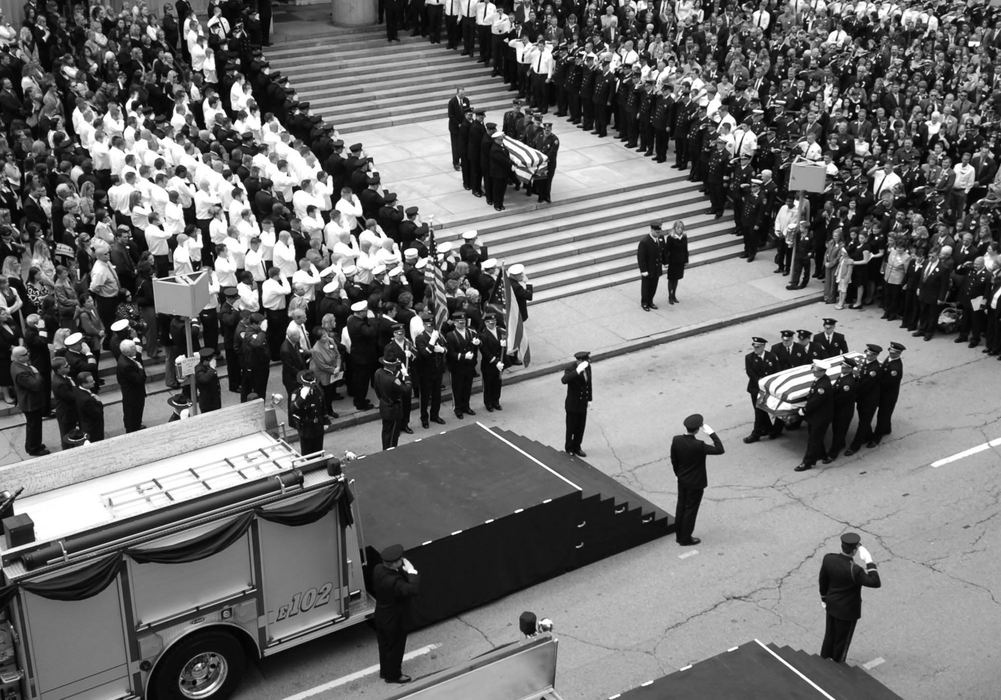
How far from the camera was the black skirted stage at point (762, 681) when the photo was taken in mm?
11734

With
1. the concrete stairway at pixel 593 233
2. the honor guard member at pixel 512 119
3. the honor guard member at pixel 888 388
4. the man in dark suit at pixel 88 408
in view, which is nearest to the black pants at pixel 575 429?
the honor guard member at pixel 888 388

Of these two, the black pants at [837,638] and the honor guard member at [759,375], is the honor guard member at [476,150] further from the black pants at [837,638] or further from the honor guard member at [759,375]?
the black pants at [837,638]

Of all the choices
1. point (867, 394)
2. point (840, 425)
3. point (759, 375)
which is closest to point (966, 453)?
point (867, 394)

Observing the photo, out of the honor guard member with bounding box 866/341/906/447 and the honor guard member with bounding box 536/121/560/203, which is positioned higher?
the honor guard member with bounding box 536/121/560/203

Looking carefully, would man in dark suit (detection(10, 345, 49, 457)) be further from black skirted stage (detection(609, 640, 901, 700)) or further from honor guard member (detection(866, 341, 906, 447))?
honor guard member (detection(866, 341, 906, 447))

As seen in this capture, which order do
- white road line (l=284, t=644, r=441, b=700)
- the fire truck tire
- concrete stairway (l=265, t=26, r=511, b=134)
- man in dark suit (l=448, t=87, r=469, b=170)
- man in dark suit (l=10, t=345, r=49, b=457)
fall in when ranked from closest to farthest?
the fire truck tire, white road line (l=284, t=644, r=441, b=700), man in dark suit (l=10, t=345, r=49, b=457), man in dark suit (l=448, t=87, r=469, b=170), concrete stairway (l=265, t=26, r=511, b=134)

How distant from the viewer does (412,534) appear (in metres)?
14.1

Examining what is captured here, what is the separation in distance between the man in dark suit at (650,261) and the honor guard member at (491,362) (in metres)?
3.71

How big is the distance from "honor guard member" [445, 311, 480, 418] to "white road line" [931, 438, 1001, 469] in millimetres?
6588

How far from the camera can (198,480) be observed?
1300 centimetres

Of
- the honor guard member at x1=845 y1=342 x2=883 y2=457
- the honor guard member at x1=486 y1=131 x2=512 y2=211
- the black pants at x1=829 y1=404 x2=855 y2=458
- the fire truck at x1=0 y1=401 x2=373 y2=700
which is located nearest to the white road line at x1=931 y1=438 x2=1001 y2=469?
the honor guard member at x1=845 y1=342 x2=883 y2=457

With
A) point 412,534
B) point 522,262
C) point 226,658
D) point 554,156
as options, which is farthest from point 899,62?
point 226,658

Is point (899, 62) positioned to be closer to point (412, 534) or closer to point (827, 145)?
point (827, 145)

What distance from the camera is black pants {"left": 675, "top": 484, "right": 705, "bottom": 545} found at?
15.7 metres
